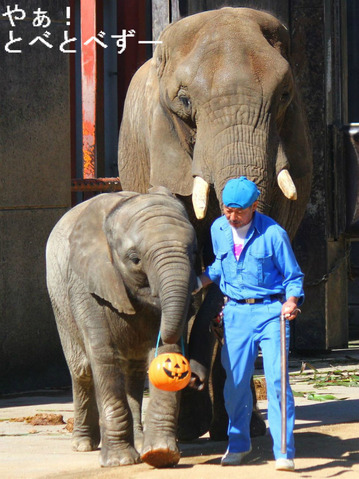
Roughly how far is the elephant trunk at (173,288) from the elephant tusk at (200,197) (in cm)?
126

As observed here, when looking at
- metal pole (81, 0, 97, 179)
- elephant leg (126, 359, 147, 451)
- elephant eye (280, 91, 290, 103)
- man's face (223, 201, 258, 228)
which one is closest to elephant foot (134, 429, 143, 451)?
elephant leg (126, 359, 147, 451)

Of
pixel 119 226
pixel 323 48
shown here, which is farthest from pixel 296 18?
pixel 119 226

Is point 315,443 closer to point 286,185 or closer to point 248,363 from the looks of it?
point 248,363

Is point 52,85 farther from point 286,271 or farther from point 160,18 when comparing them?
point 286,271

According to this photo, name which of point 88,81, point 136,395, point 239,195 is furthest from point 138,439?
point 88,81

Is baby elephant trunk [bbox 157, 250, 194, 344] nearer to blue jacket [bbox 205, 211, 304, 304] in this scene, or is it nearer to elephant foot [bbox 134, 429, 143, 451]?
blue jacket [bbox 205, 211, 304, 304]

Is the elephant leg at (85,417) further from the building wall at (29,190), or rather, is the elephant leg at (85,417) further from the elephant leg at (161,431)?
the building wall at (29,190)

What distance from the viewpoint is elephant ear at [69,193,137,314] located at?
24.4ft

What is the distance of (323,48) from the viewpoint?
13.2 m

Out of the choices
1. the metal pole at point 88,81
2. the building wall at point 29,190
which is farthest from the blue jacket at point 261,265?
the metal pole at point 88,81

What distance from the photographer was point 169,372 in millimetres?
7141

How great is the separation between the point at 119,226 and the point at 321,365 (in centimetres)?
532

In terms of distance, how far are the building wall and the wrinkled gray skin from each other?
3.11 m

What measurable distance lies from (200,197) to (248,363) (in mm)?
1447
